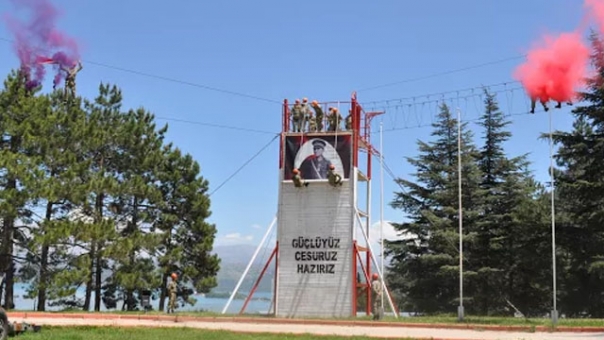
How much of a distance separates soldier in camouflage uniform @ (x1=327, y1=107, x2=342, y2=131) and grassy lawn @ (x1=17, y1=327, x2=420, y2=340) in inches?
448

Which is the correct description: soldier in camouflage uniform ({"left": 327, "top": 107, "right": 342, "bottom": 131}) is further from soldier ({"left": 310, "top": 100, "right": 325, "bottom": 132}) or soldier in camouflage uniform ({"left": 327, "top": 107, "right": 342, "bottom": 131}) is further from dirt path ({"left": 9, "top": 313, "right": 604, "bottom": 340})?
dirt path ({"left": 9, "top": 313, "right": 604, "bottom": 340})

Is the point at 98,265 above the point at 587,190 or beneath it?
beneath

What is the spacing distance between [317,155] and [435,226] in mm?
14342

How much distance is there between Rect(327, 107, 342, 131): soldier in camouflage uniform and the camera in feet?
85.5

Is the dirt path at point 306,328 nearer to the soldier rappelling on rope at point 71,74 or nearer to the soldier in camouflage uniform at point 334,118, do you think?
the soldier rappelling on rope at point 71,74

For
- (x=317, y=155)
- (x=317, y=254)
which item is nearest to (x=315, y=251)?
(x=317, y=254)

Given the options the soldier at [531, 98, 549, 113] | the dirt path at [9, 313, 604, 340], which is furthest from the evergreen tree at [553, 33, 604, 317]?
the dirt path at [9, 313, 604, 340]

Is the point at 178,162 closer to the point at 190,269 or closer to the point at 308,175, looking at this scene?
the point at 190,269

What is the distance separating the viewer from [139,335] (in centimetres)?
1578

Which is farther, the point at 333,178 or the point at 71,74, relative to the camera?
the point at 333,178

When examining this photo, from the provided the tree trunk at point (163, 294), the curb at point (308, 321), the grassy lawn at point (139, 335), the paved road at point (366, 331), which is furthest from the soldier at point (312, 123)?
the tree trunk at point (163, 294)

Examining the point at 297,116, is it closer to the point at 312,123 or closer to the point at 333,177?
the point at 312,123

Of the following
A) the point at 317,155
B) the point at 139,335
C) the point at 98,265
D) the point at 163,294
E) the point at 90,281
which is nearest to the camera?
the point at 139,335

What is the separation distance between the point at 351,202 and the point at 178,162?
606 inches
